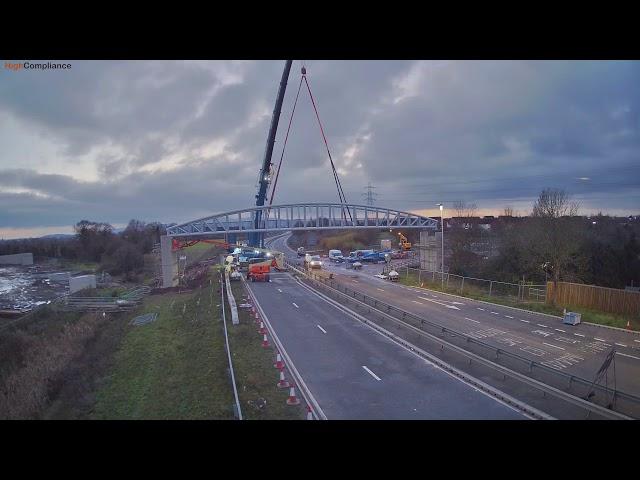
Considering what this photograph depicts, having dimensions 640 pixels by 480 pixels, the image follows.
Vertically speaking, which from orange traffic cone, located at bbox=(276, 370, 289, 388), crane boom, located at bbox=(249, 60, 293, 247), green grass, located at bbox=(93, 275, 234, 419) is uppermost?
crane boom, located at bbox=(249, 60, 293, 247)

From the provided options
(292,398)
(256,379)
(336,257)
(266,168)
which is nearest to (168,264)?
(266,168)

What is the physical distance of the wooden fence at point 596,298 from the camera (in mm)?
8125

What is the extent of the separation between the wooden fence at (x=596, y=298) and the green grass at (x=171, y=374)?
805cm

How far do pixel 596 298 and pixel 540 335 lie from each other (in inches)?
104

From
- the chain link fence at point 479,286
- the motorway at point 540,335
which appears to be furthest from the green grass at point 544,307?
the motorway at point 540,335

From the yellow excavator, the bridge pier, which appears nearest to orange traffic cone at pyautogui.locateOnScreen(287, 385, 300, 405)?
the bridge pier

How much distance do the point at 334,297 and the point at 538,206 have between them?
637cm

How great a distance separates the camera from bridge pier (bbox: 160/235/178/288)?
14087mm

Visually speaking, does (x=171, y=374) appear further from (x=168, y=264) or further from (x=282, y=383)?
(x=168, y=264)

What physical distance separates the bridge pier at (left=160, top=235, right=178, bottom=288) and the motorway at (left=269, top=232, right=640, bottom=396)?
25.4 feet

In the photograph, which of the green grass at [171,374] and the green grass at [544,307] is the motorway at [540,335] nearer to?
the green grass at [544,307]

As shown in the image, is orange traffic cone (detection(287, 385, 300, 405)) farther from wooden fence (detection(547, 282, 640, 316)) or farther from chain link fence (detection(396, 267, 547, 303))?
chain link fence (detection(396, 267, 547, 303))

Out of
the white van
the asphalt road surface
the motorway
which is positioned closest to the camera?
the asphalt road surface
